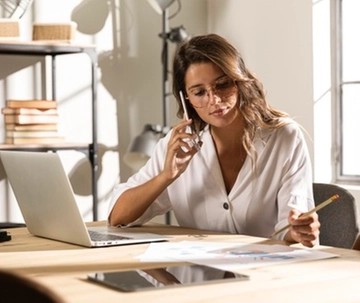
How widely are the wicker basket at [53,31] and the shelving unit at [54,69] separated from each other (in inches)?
1.8

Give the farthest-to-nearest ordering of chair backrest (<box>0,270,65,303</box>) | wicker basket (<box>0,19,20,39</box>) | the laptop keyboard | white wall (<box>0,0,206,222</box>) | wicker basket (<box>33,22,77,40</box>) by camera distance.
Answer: white wall (<box>0,0,206,222</box>), wicker basket (<box>33,22,77,40</box>), wicker basket (<box>0,19,20,39</box>), the laptop keyboard, chair backrest (<box>0,270,65,303</box>)

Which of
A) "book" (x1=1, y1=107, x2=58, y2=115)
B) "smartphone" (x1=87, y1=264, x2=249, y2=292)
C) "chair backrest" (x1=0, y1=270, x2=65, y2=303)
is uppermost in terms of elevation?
"book" (x1=1, y1=107, x2=58, y2=115)

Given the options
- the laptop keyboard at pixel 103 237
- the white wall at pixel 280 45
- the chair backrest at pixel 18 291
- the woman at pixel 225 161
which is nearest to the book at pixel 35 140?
the white wall at pixel 280 45

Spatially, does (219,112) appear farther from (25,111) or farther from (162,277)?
(25,111)

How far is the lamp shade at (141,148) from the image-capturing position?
406cm

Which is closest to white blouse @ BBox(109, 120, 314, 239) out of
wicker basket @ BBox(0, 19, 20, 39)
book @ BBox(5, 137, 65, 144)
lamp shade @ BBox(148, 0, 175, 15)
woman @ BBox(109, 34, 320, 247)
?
woman @ BBox(109, 34, 320, 247)

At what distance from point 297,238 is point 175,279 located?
62cm

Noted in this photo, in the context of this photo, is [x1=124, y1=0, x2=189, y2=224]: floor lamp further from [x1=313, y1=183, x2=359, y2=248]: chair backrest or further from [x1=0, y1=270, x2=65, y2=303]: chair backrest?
[x1=0, y1=270, x2=65, y2=303]: chair backrest

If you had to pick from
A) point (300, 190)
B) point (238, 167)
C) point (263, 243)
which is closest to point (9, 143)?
point (238, 167)

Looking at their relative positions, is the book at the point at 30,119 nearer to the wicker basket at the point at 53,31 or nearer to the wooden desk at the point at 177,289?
the wicker basket at the point at 53,31

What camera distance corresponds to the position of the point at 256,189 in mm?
2422

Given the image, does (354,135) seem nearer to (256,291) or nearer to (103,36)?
(103,36)

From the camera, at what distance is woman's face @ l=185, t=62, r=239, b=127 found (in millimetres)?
2398

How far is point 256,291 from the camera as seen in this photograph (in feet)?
4.39
